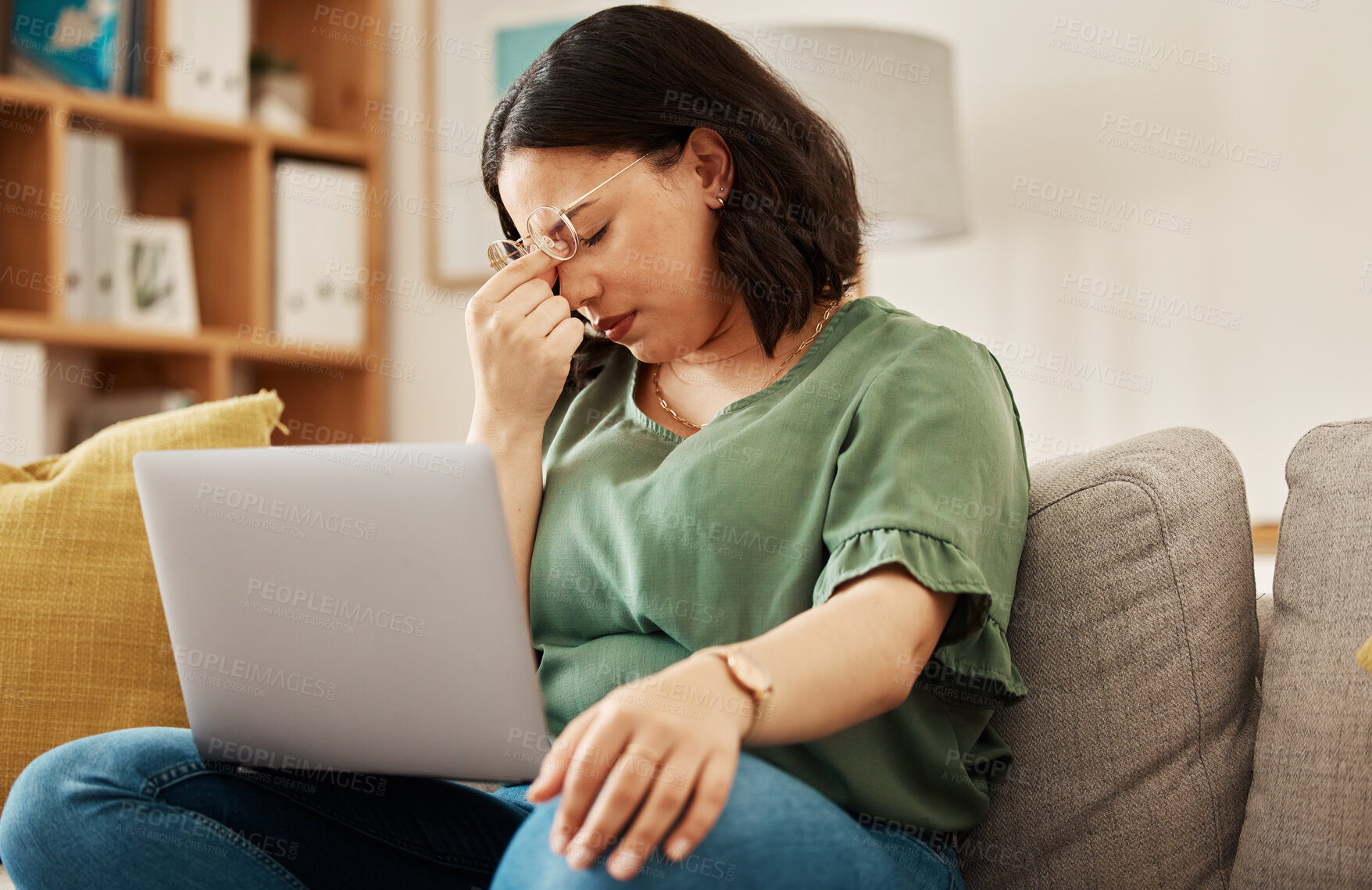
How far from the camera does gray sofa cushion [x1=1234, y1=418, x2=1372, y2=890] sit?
82 cm

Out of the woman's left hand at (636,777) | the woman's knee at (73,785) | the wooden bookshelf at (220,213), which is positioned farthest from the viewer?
the wooden bookshelf at (220,213)

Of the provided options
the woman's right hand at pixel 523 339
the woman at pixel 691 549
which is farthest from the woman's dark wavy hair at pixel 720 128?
the woman's right hand at pixel 523 339

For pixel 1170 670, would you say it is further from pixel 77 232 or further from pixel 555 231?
pixel 77 232

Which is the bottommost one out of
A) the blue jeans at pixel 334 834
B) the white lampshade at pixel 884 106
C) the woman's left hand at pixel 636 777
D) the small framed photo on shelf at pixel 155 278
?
the blue jeans at pixel 334 834

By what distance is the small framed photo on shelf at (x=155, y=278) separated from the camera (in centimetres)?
233

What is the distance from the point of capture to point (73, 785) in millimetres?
825

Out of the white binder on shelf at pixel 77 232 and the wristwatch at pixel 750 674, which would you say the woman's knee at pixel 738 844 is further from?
the white binder on shelf at pixel 77 232

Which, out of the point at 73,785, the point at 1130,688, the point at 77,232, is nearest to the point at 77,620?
the point at 73,785

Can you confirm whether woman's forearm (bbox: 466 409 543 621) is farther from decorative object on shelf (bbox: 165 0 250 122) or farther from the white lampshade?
decorative object on shelf (bbox: 165 0 250 122)

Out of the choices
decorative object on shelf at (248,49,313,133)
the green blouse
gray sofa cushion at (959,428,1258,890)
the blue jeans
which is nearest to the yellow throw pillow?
the blue jeans

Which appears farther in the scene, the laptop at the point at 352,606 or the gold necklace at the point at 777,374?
the gold necklace at the point at 777,374

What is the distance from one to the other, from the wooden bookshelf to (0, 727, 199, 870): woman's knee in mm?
1529

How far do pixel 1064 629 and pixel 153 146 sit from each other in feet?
7.43

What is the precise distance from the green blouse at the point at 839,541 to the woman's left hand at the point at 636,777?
0.19 m
